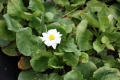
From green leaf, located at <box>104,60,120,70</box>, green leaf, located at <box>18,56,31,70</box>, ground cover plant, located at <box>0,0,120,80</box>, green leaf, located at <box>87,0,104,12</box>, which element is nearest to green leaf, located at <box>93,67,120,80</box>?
ground cover plant, located at <box>0,0,120,80</box>

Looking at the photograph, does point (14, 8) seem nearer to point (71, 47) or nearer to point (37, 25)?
point (37, 25)

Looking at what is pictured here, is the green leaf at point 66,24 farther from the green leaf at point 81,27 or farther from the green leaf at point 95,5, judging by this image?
the green leaf at point 95,5

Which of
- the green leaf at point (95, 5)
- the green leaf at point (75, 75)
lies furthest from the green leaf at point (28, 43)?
the green leaf at point (95, 5)

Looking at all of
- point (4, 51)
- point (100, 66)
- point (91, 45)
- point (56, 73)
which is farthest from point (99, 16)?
point (4, 51)

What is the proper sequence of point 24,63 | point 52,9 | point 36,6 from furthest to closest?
point 52,9 → point 36,6 → point 24,63

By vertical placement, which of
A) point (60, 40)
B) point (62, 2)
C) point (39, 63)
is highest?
point (62, 2)

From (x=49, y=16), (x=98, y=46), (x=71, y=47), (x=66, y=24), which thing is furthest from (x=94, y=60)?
(x=49, y=16)
